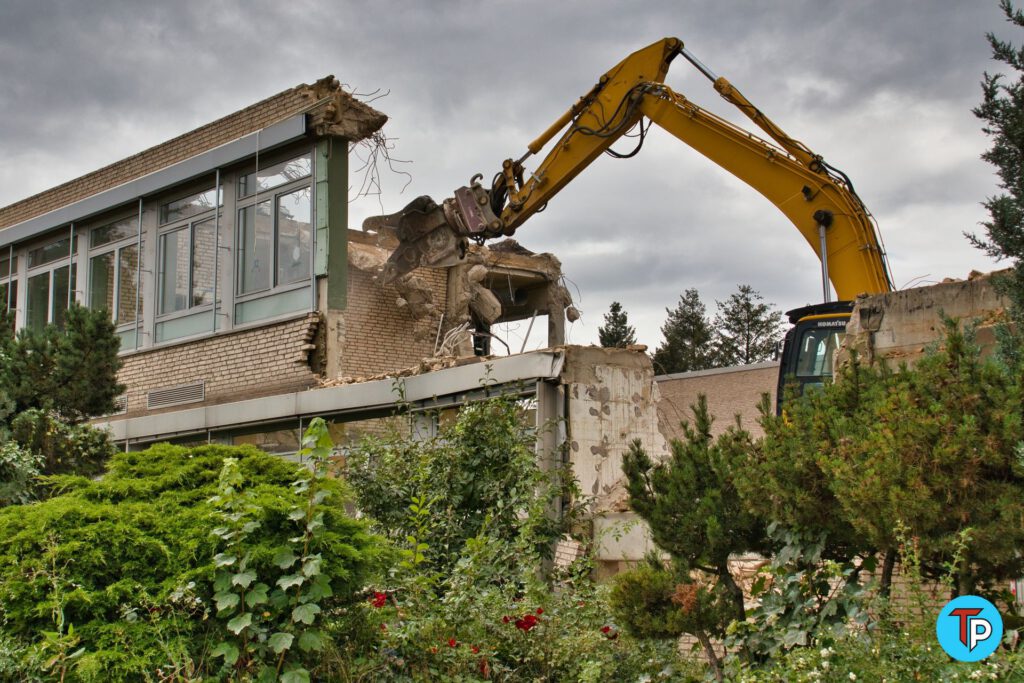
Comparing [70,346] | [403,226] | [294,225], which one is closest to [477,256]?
[403,226]

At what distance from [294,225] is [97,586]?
10.1 metres

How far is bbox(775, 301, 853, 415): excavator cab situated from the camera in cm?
1177

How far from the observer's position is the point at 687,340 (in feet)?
132

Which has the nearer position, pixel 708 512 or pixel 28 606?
pixel 28 606

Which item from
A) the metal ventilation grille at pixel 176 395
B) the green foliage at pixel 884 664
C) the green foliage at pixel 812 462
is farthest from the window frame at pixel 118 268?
the green foliage at pixel 884 664

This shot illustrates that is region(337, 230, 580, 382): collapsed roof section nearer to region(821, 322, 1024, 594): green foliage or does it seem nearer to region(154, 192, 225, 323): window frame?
region(154, 192, 225, 323): window frame

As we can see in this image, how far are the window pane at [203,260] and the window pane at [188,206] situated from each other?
0.26 m

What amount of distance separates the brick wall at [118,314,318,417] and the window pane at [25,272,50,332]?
139 inches

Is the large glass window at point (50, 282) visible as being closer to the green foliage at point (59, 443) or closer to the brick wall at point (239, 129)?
the brick wall at point (239, 129)

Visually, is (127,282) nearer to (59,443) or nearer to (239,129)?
(239,129)

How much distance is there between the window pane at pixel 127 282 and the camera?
18.1 metres

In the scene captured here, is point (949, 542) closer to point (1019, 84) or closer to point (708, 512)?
point (708, 512)

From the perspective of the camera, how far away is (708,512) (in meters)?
6.73

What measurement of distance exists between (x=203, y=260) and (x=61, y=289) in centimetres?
467
